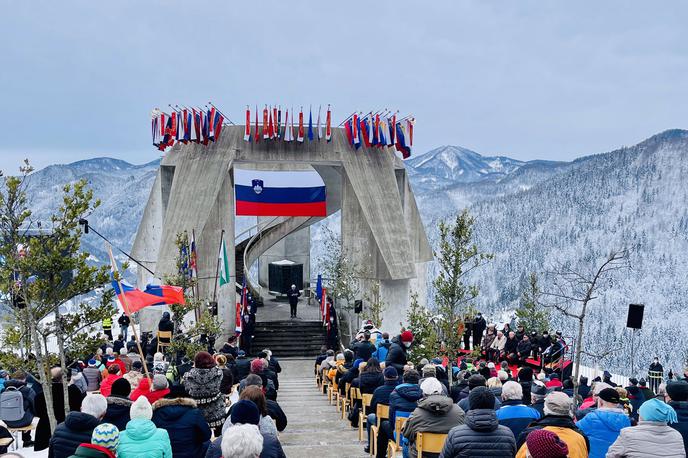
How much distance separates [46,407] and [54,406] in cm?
29

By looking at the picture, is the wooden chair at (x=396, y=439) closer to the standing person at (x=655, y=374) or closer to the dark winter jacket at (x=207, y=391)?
the dark winter jacket at (x=207, y=391)

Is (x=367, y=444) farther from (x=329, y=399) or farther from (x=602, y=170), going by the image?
(x=602, y=170)

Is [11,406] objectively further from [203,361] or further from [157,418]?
[157,418]

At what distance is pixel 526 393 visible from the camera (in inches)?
396

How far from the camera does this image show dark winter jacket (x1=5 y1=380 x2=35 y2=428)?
957 centimetres

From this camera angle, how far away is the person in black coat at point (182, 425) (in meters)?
6.15

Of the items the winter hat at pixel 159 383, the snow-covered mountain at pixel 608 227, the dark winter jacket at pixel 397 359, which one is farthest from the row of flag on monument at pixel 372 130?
the snow-covered mountain at pixel 608 227

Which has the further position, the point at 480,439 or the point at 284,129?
the point at 284,129

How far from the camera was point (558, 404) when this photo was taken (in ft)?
17.3

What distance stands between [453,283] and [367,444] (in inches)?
212

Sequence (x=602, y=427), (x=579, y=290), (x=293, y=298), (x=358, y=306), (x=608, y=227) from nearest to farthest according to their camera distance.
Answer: (x=602, y=427) → (x=579, y=290) → (x=358, y=306) → (x=293, y=298) → (x=608, y=227)

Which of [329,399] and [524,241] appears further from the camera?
[524,241]

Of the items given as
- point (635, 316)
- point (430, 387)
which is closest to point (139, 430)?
point (430, 387)

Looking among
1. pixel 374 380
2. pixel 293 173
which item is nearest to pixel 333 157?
pixel 293 173
